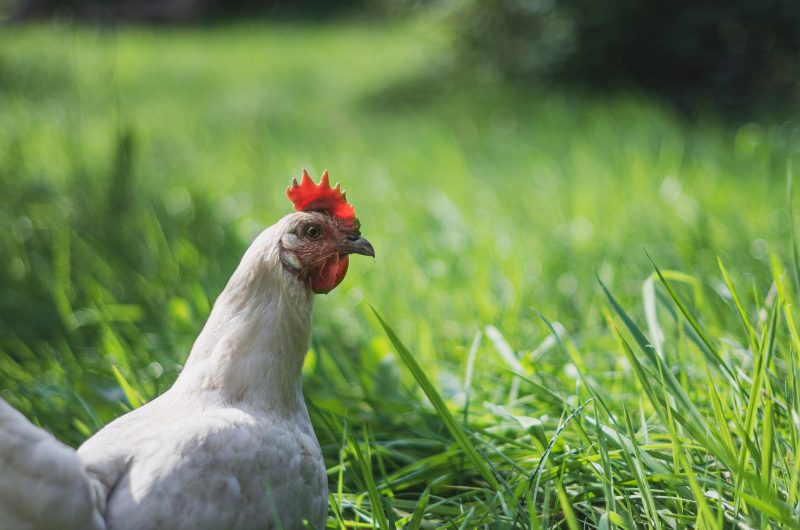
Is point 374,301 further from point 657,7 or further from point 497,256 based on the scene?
point 657,7

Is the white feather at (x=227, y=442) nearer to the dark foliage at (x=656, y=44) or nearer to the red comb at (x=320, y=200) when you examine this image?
the red comb at (x=320, y=200)

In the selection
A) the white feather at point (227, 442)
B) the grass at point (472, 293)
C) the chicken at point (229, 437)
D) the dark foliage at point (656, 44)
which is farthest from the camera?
the dark foliage at point (656, 44)

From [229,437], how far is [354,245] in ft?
1.59

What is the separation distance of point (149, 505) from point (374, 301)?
6.38 ft

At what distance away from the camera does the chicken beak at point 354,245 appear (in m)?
1.71

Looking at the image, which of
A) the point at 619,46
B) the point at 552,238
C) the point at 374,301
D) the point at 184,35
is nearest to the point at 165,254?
the point at 374,301

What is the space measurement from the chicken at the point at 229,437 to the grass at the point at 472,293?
0.22 metres

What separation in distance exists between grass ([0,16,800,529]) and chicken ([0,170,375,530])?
0.22 m

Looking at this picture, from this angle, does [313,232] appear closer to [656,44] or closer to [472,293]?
[472,293]

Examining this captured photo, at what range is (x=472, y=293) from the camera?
10.5 feet

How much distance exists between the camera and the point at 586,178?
4324mm

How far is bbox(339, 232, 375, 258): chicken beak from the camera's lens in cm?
171

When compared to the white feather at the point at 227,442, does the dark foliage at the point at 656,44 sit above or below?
above

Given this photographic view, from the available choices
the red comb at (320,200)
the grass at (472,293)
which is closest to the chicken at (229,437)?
the red comb at (320,200)
